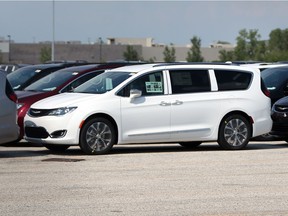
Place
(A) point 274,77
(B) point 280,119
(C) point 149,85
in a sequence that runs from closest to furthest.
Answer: (C) point 149,85 < (B) point 280,119 < (A) point 274,77

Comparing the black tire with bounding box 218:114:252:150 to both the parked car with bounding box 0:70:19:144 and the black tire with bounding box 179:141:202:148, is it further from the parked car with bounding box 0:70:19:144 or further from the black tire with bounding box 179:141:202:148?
the parked car with bounding box 0:70:19:144

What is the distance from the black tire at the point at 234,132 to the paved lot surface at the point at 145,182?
0.24 metres

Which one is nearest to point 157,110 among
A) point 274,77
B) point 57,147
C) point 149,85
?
point 149,85

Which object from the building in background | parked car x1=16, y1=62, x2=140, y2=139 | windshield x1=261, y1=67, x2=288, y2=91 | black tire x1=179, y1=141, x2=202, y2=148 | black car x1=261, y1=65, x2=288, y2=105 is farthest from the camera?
the building in background

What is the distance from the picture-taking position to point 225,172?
12.5 m

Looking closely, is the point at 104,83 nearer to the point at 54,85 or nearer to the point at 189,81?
the point at 189,81

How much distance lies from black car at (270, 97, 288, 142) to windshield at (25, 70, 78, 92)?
4597 millimetres

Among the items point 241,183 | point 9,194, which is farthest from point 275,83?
point 9,194

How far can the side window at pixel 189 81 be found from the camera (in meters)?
15.6

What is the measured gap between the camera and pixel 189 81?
15773mm

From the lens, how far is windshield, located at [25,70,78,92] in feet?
58.7

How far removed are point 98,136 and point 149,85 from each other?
4.91ft

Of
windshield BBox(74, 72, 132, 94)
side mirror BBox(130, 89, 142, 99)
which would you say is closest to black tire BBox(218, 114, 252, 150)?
side mirror BBox(130, 89, 142, 99)

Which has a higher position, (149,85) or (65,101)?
(149,85)
